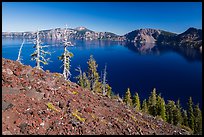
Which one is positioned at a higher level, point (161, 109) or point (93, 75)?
point (93, 75)

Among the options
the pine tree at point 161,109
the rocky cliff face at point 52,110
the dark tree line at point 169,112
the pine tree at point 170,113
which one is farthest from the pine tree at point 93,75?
the rocky cliff face at point 52,110

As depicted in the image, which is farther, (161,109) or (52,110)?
(161,109)

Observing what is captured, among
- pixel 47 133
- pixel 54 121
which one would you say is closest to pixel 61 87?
pixel 54 121

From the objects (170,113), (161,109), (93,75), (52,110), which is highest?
(52,110)

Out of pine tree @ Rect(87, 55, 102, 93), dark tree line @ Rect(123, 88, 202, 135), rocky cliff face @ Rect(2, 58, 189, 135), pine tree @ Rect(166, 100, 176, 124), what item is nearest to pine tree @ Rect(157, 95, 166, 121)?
dark tree line @ Rect(123, 88, 202, 135)

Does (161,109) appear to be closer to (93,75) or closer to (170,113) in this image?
(170,113)

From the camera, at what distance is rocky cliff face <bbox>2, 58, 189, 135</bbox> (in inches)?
557

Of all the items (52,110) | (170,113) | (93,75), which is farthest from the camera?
(170,113)

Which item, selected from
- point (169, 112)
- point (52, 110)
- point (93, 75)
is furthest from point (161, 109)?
point (52, 110)

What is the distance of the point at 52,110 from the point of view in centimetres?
1617

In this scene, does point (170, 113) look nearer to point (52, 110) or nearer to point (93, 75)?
point (93, 75)

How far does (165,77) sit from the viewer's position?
127125mm

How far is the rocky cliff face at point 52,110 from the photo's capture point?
1416 cm

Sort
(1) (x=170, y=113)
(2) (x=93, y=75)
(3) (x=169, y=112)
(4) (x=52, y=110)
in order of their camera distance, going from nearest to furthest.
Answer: (4) (x=52, y=110), (2) (x=93, y=75), (1) (x=170, y=113), (3) (x=169, y=112)
